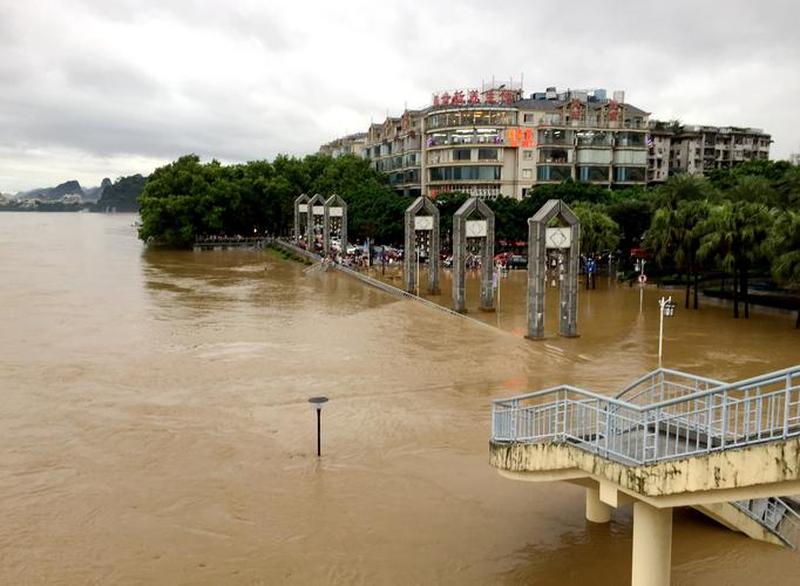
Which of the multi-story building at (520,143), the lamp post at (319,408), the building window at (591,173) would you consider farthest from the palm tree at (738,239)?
the building window at (591,173)

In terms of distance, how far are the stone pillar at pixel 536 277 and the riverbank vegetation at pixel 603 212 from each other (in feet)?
37.5

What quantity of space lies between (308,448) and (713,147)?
11794 centimetres

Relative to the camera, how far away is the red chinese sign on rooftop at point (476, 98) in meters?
86.8

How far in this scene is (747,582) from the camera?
36.5ft

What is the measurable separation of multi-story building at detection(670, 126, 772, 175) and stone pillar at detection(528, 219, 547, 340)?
9221 centimetres

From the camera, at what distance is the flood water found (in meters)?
12.2

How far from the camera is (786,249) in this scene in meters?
33.3

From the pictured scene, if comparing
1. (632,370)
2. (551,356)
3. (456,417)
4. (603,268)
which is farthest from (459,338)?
(603,268)

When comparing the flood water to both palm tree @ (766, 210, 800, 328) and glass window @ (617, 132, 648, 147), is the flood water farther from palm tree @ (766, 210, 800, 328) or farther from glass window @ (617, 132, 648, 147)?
glass window @ (617, 132, 648, 147)

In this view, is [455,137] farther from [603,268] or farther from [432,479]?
[432,479]

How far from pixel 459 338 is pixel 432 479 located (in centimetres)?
1688

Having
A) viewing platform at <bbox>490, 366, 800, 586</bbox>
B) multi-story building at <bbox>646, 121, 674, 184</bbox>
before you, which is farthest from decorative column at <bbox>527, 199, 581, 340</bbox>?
multi-story building at <bbox>646, 121, 674, 184</bbox>

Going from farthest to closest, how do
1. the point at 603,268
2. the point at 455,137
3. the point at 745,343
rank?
the point at 455,137 → the point at 603,268 → the point at 745,343

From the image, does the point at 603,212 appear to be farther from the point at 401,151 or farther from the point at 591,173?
the point at 401,151
